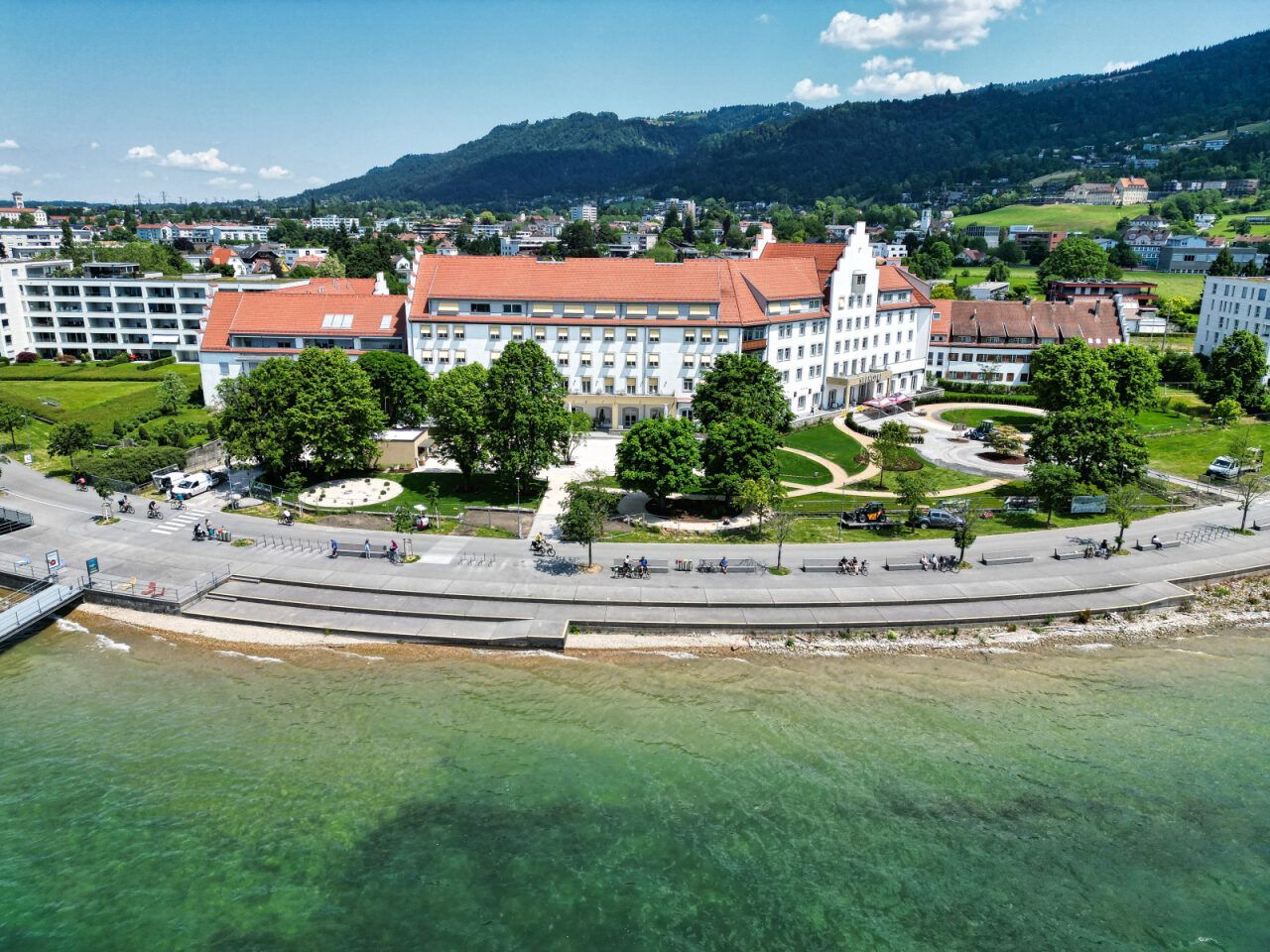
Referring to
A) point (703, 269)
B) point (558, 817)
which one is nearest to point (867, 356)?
point (703, 269)

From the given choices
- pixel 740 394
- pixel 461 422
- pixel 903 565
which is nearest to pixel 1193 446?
pixel 903 565

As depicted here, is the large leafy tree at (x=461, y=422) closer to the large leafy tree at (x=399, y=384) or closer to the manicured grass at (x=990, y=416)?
the large leafy tree at (x=399, y=384)

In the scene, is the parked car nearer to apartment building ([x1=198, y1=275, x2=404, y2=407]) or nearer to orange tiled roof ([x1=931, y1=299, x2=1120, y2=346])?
orange tiled roof ([x1=931, y1=299, x2=1120, y2=346])

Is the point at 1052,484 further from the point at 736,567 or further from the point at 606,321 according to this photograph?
the point at 606,321

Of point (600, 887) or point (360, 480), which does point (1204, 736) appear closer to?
point (600, 887)

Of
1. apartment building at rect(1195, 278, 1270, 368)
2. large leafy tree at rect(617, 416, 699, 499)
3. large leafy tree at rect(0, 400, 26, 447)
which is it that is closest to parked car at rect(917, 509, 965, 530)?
large leafy tree at rect(617, 416, 699, 499)

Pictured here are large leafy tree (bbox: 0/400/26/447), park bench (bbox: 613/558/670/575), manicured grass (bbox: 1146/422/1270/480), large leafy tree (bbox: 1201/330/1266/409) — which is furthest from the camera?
large leafy tree (bbox: 1201/330/1266/409)
